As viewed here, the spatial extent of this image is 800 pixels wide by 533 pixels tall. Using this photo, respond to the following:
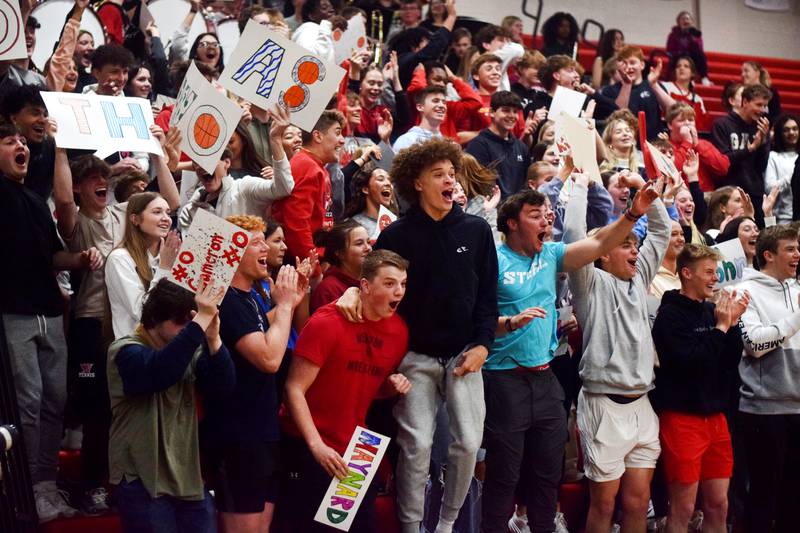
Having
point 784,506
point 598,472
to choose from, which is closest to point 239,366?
point 598,472

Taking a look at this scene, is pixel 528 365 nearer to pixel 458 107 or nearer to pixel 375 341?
pixel 375 341

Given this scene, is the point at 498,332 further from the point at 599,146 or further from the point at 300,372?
the point at 599,146

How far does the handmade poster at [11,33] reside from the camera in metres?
6.15

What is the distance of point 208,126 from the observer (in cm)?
A: 624

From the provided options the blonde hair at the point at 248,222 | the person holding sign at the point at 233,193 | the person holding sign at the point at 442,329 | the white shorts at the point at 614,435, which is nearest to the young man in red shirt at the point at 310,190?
the person holding sign at the point at 233,193

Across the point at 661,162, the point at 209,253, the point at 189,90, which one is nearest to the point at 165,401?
the point at 209,253

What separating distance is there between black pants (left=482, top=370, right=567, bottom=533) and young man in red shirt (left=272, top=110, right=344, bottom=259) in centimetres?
134

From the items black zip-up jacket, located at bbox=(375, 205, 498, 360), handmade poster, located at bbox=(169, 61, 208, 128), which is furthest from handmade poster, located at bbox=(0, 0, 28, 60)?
black zip-up jacket, located at bbox=(375, 205, 498, 360)

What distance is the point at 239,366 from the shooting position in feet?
17.0

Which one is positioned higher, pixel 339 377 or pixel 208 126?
pixel 208 126

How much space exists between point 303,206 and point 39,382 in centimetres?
174

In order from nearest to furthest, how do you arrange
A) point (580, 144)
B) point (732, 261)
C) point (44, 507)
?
point (44, 507) < point (580, 144) < point (732, 261)

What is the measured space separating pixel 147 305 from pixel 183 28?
6.05 metres

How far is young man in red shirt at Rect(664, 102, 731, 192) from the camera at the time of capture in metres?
10.2
